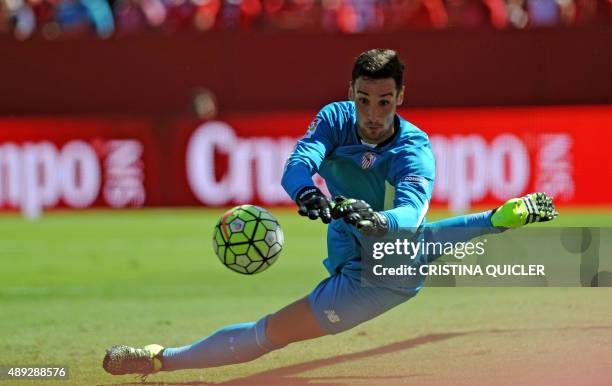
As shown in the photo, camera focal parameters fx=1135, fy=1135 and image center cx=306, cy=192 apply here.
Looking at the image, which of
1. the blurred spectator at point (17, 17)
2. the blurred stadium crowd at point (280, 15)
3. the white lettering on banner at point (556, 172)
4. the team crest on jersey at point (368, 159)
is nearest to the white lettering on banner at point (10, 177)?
the blurred stadium crowd at point (280, 15)

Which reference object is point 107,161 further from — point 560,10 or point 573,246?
point 573,246

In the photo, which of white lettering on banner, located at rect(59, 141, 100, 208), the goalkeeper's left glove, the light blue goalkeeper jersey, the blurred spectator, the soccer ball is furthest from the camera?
the blurred spectator

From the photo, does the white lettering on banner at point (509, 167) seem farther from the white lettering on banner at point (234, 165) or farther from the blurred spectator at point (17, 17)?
the blurred spectator at point (17, 17)

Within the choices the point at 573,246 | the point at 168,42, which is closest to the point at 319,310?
the point at 573,246

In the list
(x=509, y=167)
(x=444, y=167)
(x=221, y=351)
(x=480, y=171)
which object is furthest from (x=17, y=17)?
(x=221, y=351)

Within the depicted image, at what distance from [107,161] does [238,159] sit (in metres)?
2.06

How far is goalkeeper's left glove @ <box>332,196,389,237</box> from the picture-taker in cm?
571

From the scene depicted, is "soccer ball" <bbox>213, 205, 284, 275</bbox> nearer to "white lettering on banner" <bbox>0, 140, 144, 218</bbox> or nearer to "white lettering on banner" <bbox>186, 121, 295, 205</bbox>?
"white lettering on banner" <bbox>186, 121, 295, 205</bbox>

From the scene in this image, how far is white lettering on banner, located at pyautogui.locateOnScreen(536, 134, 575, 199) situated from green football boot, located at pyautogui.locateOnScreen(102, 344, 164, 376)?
36.1 feet

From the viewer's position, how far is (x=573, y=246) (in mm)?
7352

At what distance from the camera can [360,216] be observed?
18.8ft

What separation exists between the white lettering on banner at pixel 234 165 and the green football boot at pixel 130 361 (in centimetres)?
1036

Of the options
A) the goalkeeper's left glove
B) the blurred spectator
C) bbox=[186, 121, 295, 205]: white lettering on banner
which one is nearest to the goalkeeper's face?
the goalkeeper's left glove

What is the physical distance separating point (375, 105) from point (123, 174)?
11900 millimetres
